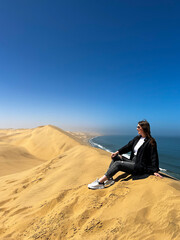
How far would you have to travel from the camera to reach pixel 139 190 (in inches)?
122

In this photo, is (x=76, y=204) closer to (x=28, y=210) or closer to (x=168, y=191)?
(x=28, y=210)

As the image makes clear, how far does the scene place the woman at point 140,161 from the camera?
3.62 meters

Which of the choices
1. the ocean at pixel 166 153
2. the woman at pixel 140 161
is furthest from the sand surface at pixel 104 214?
the ocean at pixel 166 153

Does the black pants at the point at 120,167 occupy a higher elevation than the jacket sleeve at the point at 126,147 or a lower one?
lower

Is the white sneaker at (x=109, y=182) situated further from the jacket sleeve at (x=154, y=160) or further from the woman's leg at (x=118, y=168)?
the jacket sleeve at (x=154, y=160)

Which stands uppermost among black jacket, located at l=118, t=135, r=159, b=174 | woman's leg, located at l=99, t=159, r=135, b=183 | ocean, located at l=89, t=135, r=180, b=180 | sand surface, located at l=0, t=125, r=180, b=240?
black jacket, located at l=118, t=135, r=159, b=174

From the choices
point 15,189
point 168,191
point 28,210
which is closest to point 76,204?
point 28,210

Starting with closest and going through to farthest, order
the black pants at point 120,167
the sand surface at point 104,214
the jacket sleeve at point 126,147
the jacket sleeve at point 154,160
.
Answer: the sand surface at point 104,214 → the jacket sleeve at point 154,160 → the black pants at point 120,167 → the jacket sleeve at point 126,147

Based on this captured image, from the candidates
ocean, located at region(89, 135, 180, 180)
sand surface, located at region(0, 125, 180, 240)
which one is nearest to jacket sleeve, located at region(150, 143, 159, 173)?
sand surface, located at region(0, 125, 180, 240)

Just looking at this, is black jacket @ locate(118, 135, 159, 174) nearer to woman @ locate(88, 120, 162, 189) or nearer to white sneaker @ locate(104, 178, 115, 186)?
woman @ locate(88, 120, 162, 189)

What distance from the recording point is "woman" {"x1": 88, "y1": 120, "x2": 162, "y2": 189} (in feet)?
11.9

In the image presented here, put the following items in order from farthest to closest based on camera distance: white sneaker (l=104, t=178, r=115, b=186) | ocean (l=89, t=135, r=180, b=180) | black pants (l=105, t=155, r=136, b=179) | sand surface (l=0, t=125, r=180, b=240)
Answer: ocean (l=89, t=135, r=180, b=180)
white sneaker (l=104, t=178, r=115, b=186)
black pants (l=105, t=155, r=136, b=179)
sand surface (l=0, t=125, r=180, b=240)

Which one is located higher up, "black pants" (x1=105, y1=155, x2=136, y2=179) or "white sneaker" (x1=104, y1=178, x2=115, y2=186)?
"black pants" (x1=105, y1=155, x2=136, y2=179)

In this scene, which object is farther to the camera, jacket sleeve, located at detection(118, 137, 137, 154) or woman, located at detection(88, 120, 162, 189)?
jacket sleeve, located at detection(118, 137, 137, 154)
